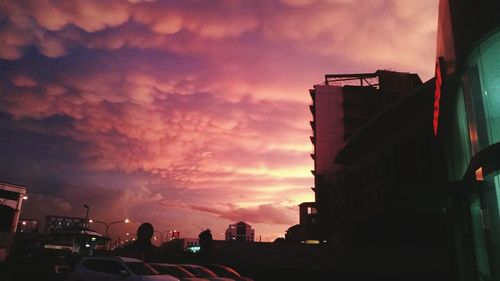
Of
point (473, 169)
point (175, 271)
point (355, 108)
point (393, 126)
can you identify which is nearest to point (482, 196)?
point (473, 169)

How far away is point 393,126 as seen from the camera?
52125 mm

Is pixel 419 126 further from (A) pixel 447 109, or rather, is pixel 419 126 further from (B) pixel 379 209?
(A) pixel 447 109

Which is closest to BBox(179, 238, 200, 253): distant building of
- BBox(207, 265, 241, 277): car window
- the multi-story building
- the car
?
the multi-story building

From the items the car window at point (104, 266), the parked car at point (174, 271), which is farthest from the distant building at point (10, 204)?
the car window at point (104, 266)

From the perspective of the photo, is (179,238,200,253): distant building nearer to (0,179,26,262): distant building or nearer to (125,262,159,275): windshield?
(0,179,26,262): distant building

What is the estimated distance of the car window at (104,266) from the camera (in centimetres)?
1462

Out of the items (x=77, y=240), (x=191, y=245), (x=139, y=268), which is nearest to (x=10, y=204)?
(x=77, y=240)

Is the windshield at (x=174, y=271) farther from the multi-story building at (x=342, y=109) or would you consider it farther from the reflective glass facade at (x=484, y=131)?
the multi-story building at (x=342, y=109)

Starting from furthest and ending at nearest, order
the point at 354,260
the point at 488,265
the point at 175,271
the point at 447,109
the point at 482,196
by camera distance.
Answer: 1. the point at 354,260
2. the point at 447,109
3. the point at 175,271
4. the point at 488,265
5. the point at 482,196

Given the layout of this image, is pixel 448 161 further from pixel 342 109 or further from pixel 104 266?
pixel 342 109

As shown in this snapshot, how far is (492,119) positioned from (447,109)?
7.66 meters

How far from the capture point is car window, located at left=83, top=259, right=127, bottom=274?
48.0 feet

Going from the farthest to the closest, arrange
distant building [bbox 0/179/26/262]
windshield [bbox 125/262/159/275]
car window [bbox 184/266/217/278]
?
distant building [bbox 0/179/26/262], car window [bbox 184/266/217/278], windshield [bbox 125/262/159/275]

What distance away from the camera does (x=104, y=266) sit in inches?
589
